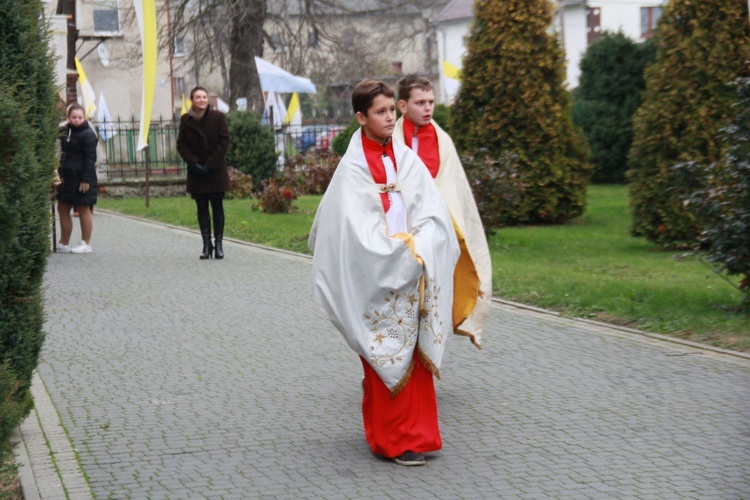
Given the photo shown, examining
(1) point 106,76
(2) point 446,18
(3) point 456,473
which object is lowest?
(3) point 456,473

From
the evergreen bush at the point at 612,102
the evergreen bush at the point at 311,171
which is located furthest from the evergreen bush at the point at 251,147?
the evergreen bush at the point at 612,102

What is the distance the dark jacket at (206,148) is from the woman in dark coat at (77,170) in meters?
1.51

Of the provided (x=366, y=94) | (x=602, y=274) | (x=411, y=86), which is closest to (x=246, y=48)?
(x=602, y=274)

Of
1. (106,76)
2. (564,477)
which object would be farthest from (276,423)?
(106,76)

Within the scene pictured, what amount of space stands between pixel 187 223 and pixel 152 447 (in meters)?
12.5

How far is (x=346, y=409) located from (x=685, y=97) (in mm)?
7939

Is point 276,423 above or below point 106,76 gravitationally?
below

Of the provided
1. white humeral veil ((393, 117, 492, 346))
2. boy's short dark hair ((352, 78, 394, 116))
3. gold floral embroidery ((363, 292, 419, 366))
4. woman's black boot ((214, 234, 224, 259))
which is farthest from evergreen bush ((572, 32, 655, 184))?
gold floral embroidery ((363, 292, 419, 366))

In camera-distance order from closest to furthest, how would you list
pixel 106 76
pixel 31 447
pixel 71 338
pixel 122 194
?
pixel 31 447, pixel 71 338, pixel 122 194, pixel 106 76

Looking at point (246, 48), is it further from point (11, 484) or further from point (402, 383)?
point (11, 484)

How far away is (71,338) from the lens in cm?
846

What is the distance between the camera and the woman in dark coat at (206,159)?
1308 cm

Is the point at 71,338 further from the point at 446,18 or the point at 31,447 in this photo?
the point at 446,18

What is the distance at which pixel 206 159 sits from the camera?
13141 millimetres
